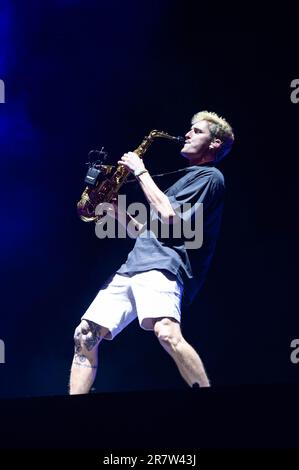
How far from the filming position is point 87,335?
3.67 m

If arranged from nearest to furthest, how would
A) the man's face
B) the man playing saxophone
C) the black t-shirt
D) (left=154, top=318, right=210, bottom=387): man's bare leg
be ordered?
1. (left=154, top=318, right=210, bottom=387): man's bare leg
2. the man playing saxophone
3. the black t-shirt
4. the man's face

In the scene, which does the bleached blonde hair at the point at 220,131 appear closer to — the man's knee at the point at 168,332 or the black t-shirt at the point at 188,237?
the black t-shirt at the point at 188,237

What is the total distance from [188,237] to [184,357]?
64cm

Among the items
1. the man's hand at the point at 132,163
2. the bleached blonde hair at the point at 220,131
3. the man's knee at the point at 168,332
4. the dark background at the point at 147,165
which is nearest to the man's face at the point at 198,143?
the bleached blonde hair at the point at 220,131

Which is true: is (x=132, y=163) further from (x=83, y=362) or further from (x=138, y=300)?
(x=83, y=362)

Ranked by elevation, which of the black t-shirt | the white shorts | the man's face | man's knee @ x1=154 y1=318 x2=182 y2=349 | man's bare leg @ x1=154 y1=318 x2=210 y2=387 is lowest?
man's bare leg @ x1=154 y1=318 x2=210 y2=387

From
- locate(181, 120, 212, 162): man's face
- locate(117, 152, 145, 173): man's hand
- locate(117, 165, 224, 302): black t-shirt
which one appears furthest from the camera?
locate(181, 120, 212, 162): man's face

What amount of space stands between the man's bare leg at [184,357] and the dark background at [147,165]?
3.85 feet

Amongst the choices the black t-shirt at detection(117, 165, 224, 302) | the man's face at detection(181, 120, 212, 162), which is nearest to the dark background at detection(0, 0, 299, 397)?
the man's face at detection(181, 120, 212, 162)

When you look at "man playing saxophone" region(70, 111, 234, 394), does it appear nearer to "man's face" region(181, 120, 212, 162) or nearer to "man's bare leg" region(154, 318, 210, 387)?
"man's bare leg" region(154, 318, 210, 387)

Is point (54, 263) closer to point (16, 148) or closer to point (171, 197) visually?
point (16, 148)

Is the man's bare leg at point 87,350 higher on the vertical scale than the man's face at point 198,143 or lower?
lower

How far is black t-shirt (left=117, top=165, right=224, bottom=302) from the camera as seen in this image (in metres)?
3.65

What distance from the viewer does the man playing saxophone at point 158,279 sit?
11.5 feet
